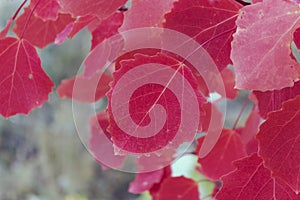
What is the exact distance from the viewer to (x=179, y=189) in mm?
653

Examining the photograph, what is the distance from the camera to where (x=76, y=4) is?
415 mm

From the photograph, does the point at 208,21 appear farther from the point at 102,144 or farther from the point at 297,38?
the point at 102,144

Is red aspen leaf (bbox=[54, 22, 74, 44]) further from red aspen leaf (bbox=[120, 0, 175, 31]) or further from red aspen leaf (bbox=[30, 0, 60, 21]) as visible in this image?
red aspen leaf (bbox=[120, 0, 175, 31])

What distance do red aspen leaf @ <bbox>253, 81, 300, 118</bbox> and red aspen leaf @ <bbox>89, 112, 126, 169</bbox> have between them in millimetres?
230

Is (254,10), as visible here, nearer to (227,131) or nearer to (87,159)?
(227,131)

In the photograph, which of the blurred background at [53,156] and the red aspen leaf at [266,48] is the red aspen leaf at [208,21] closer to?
the red aspen leaf at [266,48]

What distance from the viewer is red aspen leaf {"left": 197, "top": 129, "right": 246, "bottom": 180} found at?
60 centimetres

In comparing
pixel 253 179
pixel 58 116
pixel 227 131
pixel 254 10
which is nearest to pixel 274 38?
pixel 254 10

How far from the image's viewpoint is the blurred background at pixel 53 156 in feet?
9.64

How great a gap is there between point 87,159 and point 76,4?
104 inches

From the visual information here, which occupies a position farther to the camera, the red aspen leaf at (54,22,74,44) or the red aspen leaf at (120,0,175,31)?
the red aspen leaf at (54,22,74,44)

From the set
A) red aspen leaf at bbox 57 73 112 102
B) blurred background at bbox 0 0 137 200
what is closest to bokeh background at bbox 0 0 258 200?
blurred background at bbox 0 0 137 200

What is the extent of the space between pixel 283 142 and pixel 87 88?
428mm

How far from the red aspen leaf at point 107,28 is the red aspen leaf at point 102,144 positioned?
128 millimetres
